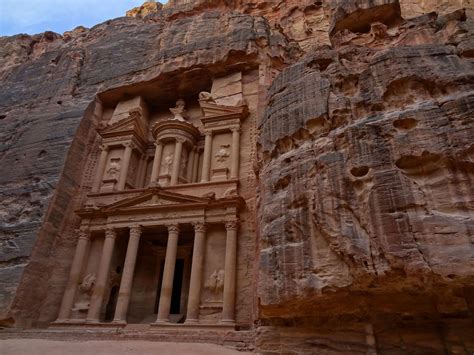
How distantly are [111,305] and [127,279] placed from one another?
6.23 feet

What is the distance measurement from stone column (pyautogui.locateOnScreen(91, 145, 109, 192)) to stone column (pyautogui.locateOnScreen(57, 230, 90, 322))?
95.1 inches

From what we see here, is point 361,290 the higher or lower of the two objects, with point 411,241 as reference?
lower

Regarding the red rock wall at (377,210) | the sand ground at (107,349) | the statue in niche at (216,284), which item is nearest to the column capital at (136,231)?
the statue in niche at (216,284)

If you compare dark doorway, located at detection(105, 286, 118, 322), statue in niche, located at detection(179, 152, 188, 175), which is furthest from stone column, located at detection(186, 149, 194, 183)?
dark doorway, located at detection(105, 286, 118, 322)

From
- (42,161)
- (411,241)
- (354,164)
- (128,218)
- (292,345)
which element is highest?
(42,161)

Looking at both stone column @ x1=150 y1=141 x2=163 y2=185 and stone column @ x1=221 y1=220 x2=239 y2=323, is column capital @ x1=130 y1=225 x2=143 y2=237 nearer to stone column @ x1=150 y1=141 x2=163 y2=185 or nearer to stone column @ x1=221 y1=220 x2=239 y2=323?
stone column @ x1=150 y1=141 x2=163 y2=185

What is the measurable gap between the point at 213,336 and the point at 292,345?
414 cm

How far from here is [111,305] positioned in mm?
14312

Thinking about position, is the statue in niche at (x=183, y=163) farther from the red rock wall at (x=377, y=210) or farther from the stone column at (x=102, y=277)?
the red rock wall at (x=377, y=210)

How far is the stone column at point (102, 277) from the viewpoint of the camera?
1295 centimetres

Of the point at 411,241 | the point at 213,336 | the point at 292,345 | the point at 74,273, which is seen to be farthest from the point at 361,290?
the point at 74,273

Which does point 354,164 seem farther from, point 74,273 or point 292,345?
point 74,273

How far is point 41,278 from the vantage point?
1373 cm

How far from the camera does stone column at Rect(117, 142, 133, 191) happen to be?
16.5 metres
